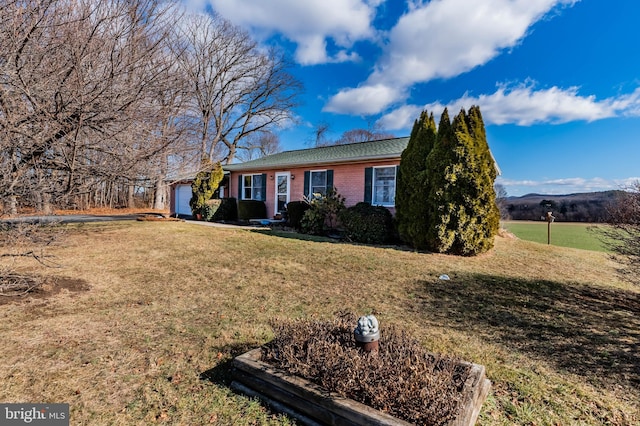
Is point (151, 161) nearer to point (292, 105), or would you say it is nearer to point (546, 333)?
point (546, 333)

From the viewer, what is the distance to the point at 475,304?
4867 mm

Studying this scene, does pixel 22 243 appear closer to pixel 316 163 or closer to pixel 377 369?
pixel 377 369

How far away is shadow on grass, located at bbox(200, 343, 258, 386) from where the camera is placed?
2723 millimetres

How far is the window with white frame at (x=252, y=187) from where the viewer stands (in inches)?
598

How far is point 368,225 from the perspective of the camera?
9523 millimetres

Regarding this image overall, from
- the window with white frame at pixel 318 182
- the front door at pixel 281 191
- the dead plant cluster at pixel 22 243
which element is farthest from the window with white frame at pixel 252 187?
the dead plant cluster at pixel 22 243

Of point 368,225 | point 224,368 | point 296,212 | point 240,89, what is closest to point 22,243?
point 224,368

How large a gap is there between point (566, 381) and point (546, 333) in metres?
1.23

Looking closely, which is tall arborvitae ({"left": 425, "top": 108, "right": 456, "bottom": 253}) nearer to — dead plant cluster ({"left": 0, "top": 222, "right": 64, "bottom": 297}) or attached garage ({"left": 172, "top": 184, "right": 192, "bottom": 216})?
dead plant cluster ({"left": 0, "top": 222, "right": 64, "bottom": 297})

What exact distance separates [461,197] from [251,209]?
932 cm

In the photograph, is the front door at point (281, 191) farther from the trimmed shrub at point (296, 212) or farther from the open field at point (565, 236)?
the open field at point (565, 236)

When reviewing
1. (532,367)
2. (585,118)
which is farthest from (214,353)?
(585,118)

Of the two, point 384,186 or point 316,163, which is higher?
point 316,163

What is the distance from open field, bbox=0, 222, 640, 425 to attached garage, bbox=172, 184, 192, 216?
397 inches
